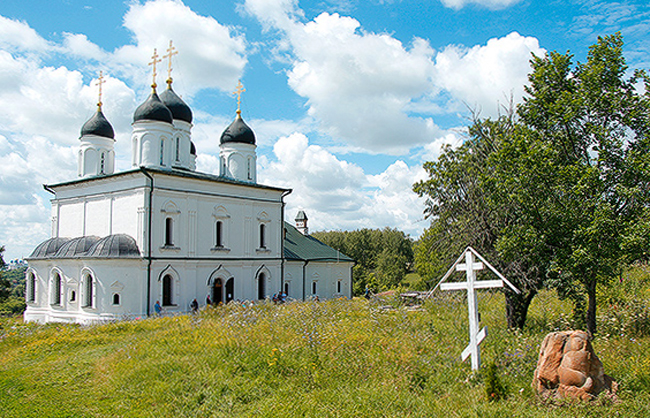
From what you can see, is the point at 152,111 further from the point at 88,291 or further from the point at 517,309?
the point at 517,309

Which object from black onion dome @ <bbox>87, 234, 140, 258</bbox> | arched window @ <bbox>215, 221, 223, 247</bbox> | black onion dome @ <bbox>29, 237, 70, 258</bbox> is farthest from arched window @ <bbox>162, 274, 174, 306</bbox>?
black onion dome @ <bbox>29, 237, 70, 258</bbox>

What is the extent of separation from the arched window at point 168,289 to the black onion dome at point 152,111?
307 inches

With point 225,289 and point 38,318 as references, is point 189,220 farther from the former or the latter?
point 38,318

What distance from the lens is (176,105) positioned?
26125 mm

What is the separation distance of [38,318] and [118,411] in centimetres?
1881

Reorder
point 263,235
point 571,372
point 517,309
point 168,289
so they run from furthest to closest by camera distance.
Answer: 1. point 263,235
2. point 168,289
3. point 517,309
4. point 571,372

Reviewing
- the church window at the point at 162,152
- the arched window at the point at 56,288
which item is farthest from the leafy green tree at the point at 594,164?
the arched window at the point at 56,288

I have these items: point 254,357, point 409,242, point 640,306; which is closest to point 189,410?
point 254,357

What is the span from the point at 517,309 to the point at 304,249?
67.3ft

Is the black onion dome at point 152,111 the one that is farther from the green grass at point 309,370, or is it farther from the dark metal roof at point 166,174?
the green grass at point 309,370

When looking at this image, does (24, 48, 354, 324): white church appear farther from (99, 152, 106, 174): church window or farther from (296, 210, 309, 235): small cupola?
(296, 210, 309, 235): small cupola

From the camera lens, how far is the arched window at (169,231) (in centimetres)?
2238

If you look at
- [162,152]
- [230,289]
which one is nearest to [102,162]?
[162,152]

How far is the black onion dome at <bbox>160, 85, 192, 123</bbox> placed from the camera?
85.3 feet
